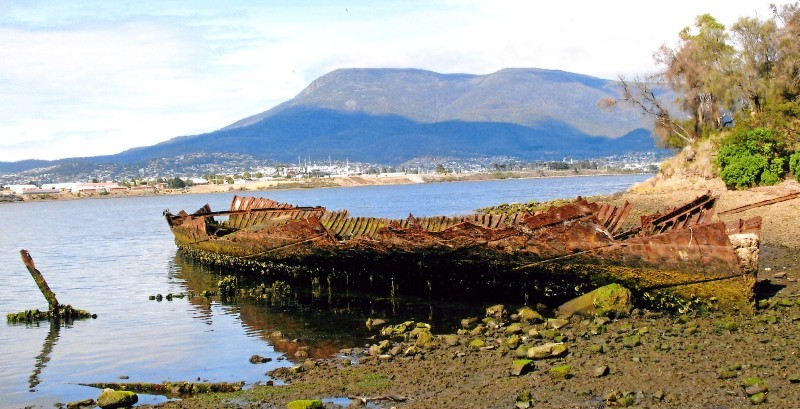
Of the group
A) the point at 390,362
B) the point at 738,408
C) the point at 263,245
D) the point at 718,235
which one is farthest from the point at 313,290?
the point at 738,408

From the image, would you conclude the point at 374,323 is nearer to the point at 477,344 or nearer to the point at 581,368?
the point at 477,344

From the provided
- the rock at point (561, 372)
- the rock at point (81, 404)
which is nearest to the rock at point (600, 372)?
the rock at point (561, 372)

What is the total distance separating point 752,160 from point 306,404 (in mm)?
34175

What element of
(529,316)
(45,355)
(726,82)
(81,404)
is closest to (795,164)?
(726,82)

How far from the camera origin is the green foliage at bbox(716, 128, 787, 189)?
128 feet

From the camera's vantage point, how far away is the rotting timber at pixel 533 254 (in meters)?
16.2

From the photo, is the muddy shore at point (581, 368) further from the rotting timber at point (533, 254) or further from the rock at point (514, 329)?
the rotting timber at point (533, 254)

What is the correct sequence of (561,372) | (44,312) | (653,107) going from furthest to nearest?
(653,107) < (44,312) < (561,372)

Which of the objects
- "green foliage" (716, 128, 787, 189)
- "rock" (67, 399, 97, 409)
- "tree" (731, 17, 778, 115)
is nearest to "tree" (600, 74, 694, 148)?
"tree" (731, 17, 778, 115)

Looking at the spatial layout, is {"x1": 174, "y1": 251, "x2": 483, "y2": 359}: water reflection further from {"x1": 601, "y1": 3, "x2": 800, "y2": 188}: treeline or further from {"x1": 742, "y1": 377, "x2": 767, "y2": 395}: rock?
{"x1": 601, "y1": 3, "x2": 800, "y2": 188}: treeline

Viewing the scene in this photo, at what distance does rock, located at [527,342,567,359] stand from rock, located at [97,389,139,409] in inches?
260

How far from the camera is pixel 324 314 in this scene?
20641mm

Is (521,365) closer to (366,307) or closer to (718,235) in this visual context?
(718,235)

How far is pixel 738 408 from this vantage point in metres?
10.3
